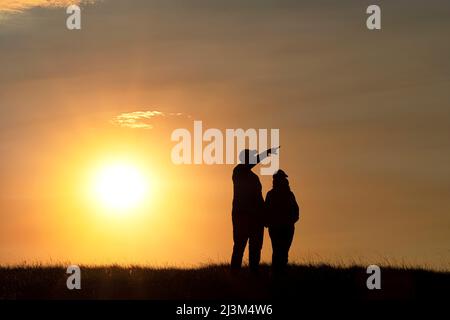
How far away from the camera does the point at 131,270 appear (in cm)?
2458

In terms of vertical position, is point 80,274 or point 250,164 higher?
point 250,164

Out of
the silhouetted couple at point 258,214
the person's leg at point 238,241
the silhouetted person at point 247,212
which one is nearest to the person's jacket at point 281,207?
the silhouetted couple at point 258,214

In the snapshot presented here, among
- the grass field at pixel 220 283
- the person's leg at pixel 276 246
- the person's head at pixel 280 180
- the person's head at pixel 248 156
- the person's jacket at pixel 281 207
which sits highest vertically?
the person's head at pixel 248 156

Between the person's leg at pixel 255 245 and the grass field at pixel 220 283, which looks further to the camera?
the person's leg at pixel 255 245

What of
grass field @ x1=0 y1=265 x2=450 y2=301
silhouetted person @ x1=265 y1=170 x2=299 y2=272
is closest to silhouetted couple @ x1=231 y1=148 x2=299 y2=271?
silhouetted person @ x1=265 y1=170 x2=299 y2=272

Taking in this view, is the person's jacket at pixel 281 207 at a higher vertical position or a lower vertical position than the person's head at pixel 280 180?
lower

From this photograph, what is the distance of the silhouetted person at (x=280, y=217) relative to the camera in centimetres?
2344

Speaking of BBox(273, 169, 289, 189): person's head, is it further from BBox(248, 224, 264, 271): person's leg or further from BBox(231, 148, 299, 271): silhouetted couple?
BBox(248, 224, 264, 271): person's leg

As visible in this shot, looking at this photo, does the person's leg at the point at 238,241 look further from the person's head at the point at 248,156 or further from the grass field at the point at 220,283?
Answer: the person's head at the point at 248,156

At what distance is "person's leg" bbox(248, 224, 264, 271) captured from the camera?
23.7 meters
